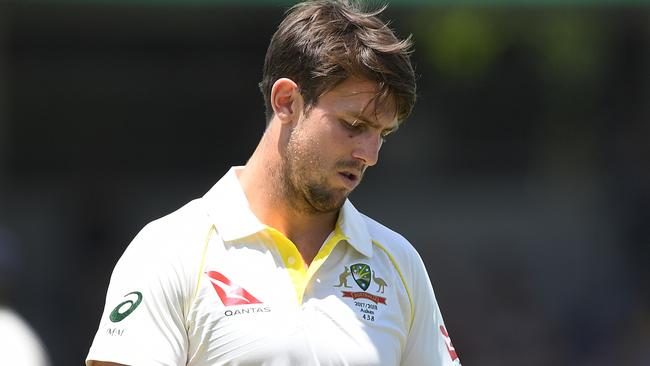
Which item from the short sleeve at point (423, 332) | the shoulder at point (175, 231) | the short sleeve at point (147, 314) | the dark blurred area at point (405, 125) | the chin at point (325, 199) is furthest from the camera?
the dark blurred area at point (405, 125)

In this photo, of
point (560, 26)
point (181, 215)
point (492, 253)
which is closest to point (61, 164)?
point (492, 253)

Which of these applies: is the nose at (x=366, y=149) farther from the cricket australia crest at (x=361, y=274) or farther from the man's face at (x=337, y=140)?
the cricket australia crest at (x=361, y=274)

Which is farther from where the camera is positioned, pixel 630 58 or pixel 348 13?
pixel 630 58

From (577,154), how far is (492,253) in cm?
152

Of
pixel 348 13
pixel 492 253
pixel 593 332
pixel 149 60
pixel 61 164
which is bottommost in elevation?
pixel 593 332

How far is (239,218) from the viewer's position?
3.09 m

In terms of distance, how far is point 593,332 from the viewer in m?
8.66

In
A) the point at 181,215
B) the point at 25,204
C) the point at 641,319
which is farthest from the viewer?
the point at 25,204

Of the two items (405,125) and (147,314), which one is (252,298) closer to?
(147,314)

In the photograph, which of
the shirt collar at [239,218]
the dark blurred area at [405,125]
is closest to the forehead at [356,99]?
the shirt collar at [239,218]

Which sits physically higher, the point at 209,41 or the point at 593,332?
the point at 209,41

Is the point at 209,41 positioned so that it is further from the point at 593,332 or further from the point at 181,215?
the point at 181,215

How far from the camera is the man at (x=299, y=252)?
9.57 ft

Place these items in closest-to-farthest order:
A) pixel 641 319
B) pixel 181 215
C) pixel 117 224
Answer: pixel 181 215
pixel 641 319
pixel 117 224
